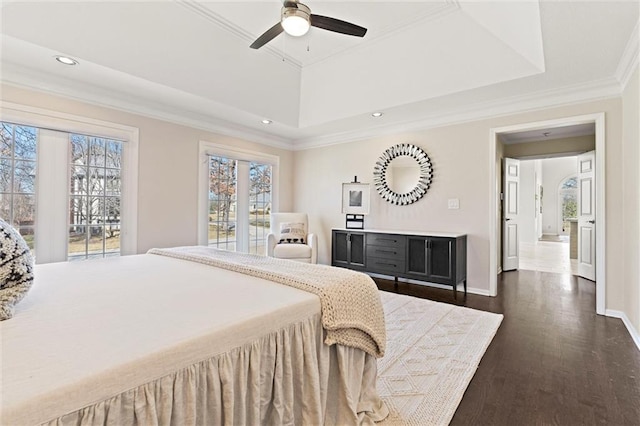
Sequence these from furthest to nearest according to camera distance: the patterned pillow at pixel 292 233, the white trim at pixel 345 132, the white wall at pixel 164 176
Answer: the patterned pillow at pixel 292 233
the white wall at pixel 164 176
the white trim at pixel 345 132

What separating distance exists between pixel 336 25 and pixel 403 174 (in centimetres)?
270

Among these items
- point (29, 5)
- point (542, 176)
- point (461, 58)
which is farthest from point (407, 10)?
point (542, 176)

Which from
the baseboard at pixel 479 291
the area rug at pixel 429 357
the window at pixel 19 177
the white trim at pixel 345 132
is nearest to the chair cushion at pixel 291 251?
the area rug at pixel 429 357

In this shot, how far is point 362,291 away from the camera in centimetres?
152

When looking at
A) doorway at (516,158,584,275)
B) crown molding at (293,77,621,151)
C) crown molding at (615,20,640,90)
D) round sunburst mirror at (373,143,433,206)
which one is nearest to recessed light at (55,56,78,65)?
crown molding at (293,77,621,151)

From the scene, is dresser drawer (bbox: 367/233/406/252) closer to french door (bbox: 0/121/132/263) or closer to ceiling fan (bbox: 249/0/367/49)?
ceiling fan (bbox: 249/0/367/49)

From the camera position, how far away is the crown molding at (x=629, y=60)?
232cm

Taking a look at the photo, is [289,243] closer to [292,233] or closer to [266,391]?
[292,233]

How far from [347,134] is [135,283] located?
4.13 metres

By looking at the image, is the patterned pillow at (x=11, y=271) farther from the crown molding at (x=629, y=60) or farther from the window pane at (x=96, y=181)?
the crown molding at (x=629, y=60)

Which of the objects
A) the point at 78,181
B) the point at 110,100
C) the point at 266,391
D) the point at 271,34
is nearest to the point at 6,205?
the point at 78,181

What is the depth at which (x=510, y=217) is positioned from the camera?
5398 mm

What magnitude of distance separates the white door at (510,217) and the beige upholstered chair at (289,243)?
333 centimetres

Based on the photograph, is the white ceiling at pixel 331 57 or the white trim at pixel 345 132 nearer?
the white ceiling at pixel 331 57
